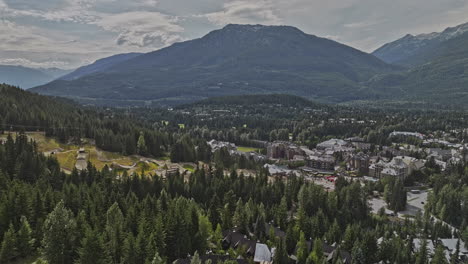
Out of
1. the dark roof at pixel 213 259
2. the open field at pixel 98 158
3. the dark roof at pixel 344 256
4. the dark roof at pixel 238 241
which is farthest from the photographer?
the open field at pixel 98 158

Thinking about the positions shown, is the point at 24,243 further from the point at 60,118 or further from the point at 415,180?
the point at 415,180

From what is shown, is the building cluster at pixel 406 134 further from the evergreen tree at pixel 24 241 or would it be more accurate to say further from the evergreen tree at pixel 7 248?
the evergreen tree at pixel 7 248

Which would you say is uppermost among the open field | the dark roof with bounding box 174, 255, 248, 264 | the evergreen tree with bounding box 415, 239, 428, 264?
the open field

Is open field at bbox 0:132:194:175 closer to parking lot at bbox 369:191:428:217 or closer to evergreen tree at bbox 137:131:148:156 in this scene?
evergreen tree at bbox 137:131:148:156

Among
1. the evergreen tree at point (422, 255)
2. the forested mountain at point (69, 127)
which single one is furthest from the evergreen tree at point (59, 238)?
the forested mountain at point (69, 127)

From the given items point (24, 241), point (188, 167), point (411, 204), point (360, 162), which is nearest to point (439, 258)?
point (411, 204)

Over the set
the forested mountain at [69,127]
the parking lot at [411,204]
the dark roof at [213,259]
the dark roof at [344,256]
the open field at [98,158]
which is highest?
the forested mountain at [69,127]

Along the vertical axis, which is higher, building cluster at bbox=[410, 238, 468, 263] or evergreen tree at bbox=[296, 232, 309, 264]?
evergreen tree at bbox=[296, 232, 309, 264]

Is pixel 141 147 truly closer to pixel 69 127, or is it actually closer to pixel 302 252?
pixel 69 127

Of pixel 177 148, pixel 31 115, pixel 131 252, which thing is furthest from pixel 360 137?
pixel 131 252

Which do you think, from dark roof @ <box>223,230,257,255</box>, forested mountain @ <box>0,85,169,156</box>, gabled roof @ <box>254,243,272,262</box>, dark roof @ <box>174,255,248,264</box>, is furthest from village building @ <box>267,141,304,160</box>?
dark roof @ <box>174,255,248,264</box>

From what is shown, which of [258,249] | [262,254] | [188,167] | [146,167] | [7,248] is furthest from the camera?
[188,167]
